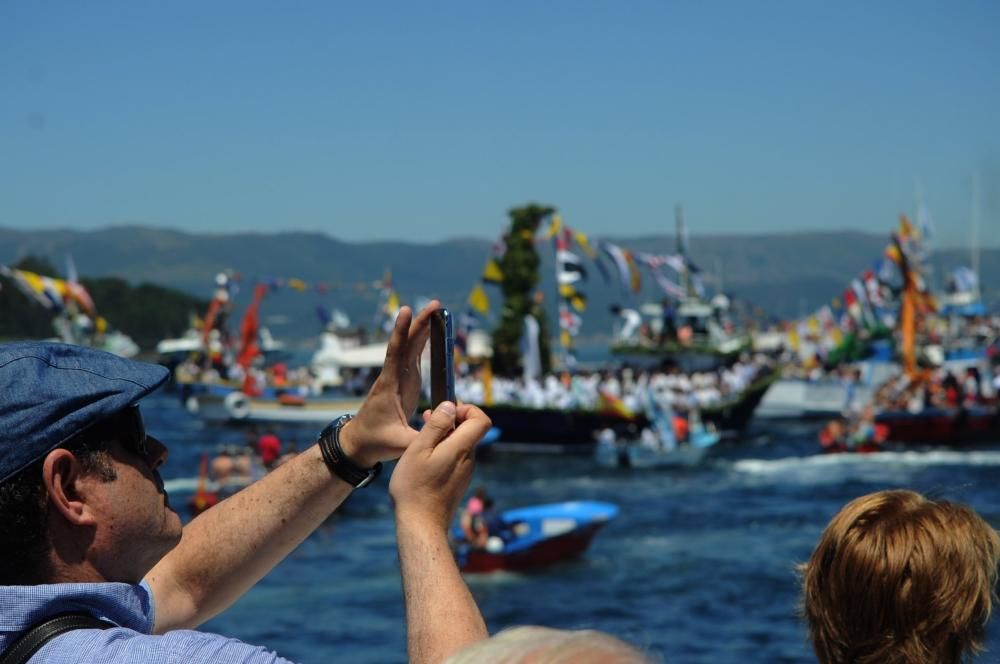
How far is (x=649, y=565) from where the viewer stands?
21312mm

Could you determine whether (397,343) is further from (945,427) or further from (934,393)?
(934,393)

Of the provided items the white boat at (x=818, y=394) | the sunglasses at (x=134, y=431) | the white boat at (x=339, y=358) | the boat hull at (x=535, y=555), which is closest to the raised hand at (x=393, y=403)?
the sunglasses at (x=134, y=431)

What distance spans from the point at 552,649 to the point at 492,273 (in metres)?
41.2

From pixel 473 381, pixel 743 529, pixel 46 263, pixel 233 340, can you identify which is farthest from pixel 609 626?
pixel 46 263

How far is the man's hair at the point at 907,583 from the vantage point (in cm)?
214

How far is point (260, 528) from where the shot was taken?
2.52 metres

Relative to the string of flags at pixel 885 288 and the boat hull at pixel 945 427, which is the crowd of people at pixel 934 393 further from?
the string of flags at pixel 885 288

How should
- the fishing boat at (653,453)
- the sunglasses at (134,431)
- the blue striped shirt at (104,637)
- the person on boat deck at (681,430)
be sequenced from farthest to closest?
the person on boat deck at (681,430), the fishing boat at (653,453), the sunglasses at (134,431), the blue striped shirt at (104,637)

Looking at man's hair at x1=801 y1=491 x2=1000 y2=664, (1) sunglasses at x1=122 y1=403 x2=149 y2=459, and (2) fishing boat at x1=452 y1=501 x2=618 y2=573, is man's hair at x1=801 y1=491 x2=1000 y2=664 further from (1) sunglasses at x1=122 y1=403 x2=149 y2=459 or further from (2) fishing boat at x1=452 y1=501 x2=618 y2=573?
(2) fishing boat at x1=452 y1=501 x2=618 y2=573

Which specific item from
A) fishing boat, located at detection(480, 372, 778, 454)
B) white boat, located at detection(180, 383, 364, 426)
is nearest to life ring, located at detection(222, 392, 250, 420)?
white boat, located at detection(180, 383, 364, 426)

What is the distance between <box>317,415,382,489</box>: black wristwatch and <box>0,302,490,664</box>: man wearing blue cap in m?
0.40

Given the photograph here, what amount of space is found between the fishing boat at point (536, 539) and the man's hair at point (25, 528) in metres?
17.0

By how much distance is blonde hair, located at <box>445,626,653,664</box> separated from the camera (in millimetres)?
1379

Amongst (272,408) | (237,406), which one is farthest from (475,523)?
(237,406)
